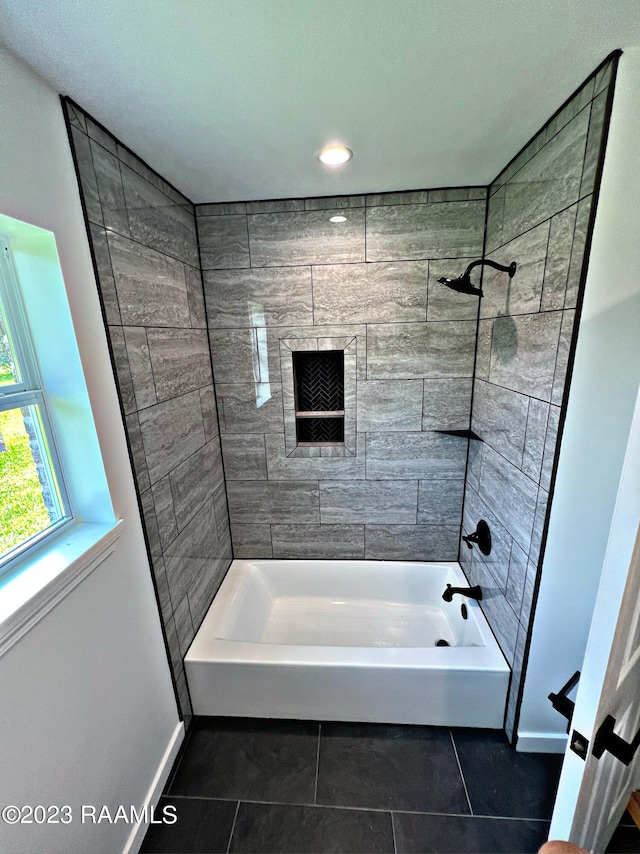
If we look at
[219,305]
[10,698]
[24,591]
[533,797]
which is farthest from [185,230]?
[533,797]

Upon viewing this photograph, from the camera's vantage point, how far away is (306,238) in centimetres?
193

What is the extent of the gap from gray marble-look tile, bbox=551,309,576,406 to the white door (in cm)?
48

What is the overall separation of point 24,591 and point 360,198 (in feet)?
7.00

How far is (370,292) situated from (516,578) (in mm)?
1589

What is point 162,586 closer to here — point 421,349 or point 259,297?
point 259,297

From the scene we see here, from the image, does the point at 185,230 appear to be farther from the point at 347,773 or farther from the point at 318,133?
the point at 347,773

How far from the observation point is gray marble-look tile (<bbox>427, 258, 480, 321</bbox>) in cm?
191

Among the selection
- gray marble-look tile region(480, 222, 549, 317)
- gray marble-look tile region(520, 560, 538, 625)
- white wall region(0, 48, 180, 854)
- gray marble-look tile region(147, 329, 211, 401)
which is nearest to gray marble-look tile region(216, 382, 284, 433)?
gray marble-look tile region(147, 329, 211, 401)

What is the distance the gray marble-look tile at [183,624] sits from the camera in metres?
1.65

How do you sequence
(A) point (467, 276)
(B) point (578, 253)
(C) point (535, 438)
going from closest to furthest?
1. (B) point (578, 253)
2. (C) point (535, 438)
3. (A) point (467, 276)

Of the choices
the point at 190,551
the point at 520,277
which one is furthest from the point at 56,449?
the point at 520,277

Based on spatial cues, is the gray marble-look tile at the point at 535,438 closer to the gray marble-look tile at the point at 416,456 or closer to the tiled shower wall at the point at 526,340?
the tiled shower wall at the point at 526,340

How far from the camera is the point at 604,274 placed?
1.05 metres

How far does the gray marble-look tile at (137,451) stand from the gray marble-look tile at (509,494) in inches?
60.4
